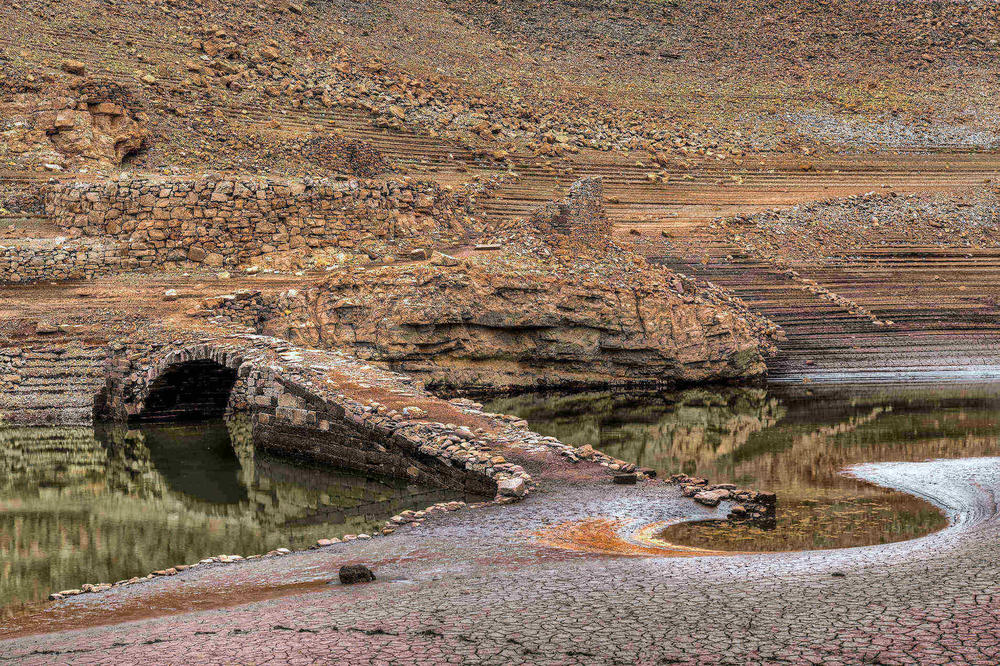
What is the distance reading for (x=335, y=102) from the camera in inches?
1421

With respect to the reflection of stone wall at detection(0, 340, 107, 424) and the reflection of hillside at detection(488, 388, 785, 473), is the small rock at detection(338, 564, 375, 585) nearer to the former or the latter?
the reflection of hillside at detection(488, 388, 785, 473)

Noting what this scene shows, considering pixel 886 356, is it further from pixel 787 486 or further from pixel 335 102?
pixel 335 102

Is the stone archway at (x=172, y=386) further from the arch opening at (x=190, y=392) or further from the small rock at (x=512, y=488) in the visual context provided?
the small rock at (x=512, y=488)

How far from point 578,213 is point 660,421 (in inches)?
222

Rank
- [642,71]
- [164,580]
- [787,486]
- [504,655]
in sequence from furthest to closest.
A: [642,71], [787,486], [164,580], [504,655]

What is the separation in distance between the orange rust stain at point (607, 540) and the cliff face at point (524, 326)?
1116 centimetres

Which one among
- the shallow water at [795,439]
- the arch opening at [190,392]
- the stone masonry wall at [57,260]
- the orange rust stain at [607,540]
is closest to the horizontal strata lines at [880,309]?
the shallow water at [795,439]

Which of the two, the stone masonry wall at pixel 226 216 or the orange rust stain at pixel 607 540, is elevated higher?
the stone masonry wall at pixel 226 216

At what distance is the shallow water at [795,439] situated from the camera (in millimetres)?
11203

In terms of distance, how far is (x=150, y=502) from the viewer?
589 inches

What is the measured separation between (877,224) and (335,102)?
16.5 metres

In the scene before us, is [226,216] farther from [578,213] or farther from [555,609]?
[555,609]

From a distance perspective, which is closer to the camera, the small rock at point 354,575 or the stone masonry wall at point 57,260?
the small rock at point 354,575

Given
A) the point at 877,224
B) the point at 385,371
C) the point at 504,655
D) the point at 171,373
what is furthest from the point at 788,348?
the point at 504,655
